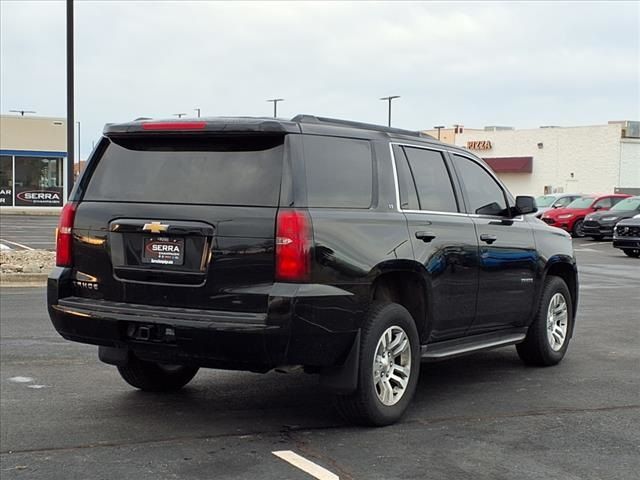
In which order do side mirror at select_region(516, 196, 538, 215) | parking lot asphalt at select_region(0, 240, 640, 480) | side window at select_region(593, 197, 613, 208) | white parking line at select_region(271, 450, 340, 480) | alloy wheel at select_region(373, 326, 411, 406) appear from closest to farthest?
white parking line at select_region(271, 450, 340, 480), parking lot asphalt at select_region(0, 240, 640, 480), alloy wheel at select_region(373, 326, 411, 406), side mirror at select_region(516, 196, 538, 215), side window at select_region(593, 197, 613, 208)

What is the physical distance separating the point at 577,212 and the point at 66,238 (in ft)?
100

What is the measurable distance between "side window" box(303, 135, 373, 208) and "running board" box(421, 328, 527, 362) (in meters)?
1.29

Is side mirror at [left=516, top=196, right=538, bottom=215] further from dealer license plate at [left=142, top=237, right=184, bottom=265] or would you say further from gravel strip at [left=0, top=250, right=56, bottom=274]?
gravel strip at [left=0, top=250, right=56, bottom=274]

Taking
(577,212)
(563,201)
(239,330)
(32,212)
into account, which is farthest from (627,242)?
(32,212)

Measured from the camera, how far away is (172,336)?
17.9 feet

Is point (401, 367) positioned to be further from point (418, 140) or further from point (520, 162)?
point (520, 162)


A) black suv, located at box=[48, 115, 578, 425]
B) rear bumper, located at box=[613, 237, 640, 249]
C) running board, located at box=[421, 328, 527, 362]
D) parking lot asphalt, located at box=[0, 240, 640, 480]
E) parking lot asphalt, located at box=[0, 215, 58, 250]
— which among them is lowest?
parking lot asphalt, located at box=[0, 240, 640, 480]

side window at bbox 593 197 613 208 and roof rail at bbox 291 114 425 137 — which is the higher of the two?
roof rail at bbox 291 114 425 137

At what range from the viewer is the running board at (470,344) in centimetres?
652

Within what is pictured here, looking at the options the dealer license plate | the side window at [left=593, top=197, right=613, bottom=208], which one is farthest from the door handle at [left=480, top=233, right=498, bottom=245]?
the side window at [left=593, top=197, right=613, bottom=208]

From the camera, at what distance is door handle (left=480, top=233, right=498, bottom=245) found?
7.05 meters

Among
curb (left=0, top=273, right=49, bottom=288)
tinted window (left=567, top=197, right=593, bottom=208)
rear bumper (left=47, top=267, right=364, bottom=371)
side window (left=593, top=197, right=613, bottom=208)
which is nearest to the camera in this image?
rear bumper (left=47, top=267, right=364, bottom=371)

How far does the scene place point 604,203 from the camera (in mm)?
34469

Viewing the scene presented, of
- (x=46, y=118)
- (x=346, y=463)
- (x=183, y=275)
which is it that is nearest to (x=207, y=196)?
(x=183, y=275)
